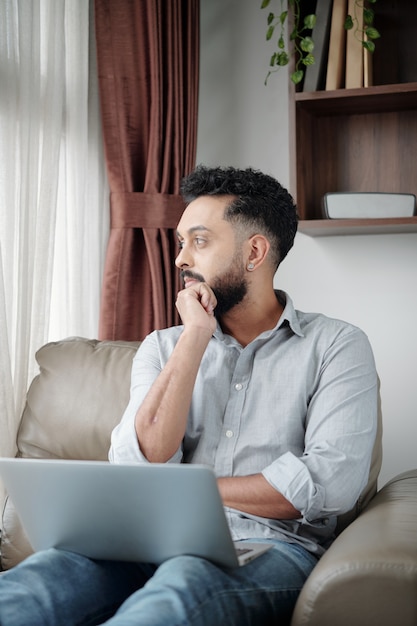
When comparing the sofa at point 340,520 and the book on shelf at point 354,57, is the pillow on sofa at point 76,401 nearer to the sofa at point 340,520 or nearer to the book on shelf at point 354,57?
the sofa at point 340,520

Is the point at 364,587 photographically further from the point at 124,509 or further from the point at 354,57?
the point at 354,57

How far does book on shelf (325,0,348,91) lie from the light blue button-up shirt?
80 centimetres

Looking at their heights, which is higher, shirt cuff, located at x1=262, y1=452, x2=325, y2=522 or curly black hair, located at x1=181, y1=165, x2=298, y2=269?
curly black hair, located at x1=181, y1=165, x2=298, y2=269

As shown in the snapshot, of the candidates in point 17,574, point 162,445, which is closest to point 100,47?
point 162,445

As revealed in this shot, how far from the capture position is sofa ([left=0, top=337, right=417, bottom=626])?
121cm

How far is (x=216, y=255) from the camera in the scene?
1.78 metres

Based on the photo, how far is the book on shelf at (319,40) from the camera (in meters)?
2.32

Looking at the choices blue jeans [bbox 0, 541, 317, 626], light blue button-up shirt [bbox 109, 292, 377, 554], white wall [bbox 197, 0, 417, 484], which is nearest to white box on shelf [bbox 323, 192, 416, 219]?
white wall [bbox 197, 0, 417, 484]

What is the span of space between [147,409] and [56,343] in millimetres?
532

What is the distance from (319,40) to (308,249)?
60 cm

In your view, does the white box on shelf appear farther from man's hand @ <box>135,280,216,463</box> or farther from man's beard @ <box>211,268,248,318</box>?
man's hand @ <box>135,280,216,463</box>

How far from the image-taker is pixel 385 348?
2.52 meters

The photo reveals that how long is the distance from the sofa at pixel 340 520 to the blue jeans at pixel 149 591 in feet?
0.33

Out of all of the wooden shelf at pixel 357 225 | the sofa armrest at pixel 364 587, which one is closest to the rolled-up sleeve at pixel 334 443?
the sofa armrest at pixel 364 587
